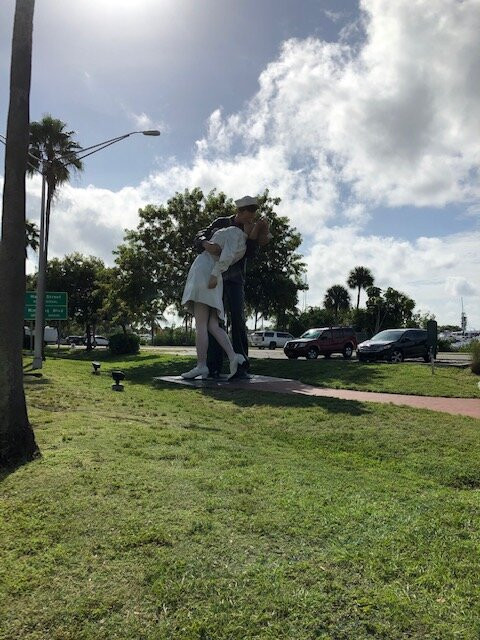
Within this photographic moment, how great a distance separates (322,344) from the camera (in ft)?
85.9

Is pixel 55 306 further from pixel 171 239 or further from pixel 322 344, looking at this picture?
pixel 322 344

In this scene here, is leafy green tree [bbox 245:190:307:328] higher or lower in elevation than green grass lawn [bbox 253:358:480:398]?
higher

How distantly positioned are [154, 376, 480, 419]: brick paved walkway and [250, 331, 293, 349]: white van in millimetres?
30096

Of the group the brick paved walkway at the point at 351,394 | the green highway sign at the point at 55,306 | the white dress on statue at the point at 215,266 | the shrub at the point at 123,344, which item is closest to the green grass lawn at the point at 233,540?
the brick paved walkway at the point at 351,394

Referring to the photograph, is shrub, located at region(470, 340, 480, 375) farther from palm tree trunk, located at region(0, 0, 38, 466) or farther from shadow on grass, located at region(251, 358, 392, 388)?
palm tree trunk, located at region(0, 0, 38, 466)

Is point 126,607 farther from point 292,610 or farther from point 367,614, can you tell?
point 367,614

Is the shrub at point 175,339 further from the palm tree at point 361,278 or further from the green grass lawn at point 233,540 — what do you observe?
the green grass lawn at point 233,540

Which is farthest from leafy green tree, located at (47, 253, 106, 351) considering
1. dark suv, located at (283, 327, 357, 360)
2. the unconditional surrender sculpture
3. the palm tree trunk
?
the palm tree trunk

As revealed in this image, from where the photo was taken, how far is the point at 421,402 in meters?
11.9

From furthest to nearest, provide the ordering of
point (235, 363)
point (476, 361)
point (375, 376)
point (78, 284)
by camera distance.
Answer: point (78, 284)
point (476, 361)
point (375, 376)
point (235, 363)

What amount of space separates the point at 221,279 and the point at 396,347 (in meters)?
11.0

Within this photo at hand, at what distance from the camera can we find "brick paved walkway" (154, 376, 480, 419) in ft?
35.8

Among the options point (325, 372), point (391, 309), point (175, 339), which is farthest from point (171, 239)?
point (391, 309)

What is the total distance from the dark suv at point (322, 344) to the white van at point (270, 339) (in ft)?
61.1
